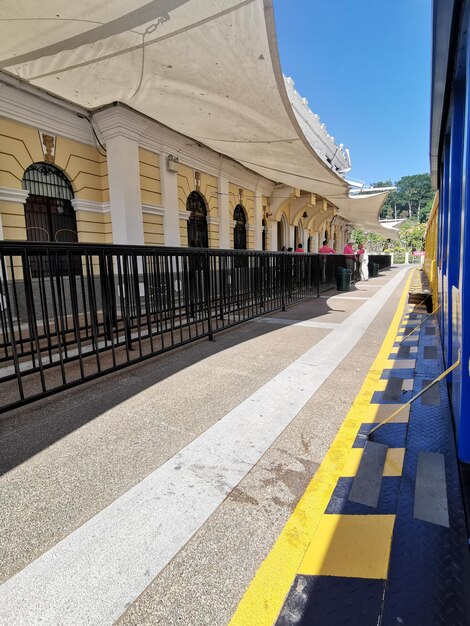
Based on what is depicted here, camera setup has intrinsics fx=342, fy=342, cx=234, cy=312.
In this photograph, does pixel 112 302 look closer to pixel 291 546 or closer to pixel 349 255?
pixel 291 546

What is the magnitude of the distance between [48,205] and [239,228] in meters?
8.37

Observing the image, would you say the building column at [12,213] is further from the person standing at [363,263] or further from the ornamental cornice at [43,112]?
the person standing at [363,263]

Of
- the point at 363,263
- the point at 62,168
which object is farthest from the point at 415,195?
the point at 62,168

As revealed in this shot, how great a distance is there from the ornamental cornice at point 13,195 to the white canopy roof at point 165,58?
2.42 meters

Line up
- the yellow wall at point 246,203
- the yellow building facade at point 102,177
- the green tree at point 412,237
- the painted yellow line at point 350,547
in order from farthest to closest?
the green tree at point 412,237 → the yellow wall at point 246,203 → the yellow building facade at point 102,177 → the painted yellow line at point 350,547

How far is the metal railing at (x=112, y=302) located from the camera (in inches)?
144

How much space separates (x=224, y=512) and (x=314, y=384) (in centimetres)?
215

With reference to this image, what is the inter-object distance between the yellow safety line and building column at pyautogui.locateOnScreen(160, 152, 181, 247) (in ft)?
28.5

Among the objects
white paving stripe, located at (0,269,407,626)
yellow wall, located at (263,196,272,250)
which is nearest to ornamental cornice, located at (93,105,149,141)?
white paving stripe, located at (0,269,407,626)

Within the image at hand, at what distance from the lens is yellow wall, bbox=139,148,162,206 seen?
950 cm

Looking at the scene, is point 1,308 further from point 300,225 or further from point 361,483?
point 300,225

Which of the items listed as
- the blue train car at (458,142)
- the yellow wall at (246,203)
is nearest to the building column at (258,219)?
the yellow wall at (246,203)

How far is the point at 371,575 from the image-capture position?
4.97 ft

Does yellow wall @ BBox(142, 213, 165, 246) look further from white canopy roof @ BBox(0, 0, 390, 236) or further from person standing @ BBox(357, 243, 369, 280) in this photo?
person standing @ BBox(357, 243, 369, 280)
